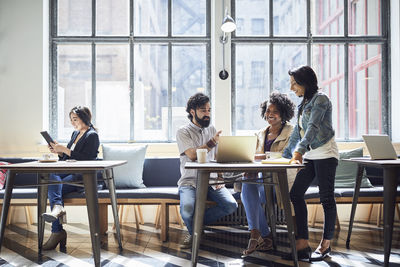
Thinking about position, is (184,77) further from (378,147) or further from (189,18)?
(378,147)

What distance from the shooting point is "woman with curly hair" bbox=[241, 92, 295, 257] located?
3.11 meters

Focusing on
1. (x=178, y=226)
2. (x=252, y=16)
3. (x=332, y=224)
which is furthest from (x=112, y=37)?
(x=332, y=224)

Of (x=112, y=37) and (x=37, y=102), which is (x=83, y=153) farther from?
(x=112, y=37)

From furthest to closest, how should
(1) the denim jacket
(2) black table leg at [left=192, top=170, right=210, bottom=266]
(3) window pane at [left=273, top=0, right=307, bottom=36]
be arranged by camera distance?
(3) window pane at [left=273, top=0, right=307, bottom=36]
(1) the denim jacket
(2) black table leg at [left=192, top=170, right=210, bottom=266]

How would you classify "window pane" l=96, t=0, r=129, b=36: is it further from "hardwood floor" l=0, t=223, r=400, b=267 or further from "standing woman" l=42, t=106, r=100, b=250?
"hardwood floor" l=0, t=223, r=400, b=267

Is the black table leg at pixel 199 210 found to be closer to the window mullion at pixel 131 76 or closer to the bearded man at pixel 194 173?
the bearded man at pixel 194 173

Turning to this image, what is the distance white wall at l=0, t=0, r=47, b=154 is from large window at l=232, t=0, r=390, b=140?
2.41 meters

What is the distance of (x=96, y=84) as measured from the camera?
15.9ft

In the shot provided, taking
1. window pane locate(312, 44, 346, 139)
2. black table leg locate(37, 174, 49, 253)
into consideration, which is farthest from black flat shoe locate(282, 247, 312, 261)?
window pane locate(312, 44, 346, 139)

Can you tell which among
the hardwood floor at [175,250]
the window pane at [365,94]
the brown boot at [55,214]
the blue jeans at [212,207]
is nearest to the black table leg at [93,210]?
the hardwood floor at [175,250]

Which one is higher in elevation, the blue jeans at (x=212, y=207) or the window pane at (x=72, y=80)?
the window pane at (x=72, y=80)

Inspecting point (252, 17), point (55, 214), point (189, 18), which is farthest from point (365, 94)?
point (55, 214)

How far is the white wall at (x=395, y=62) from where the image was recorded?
4672mm

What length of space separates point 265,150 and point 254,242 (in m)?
0.79
